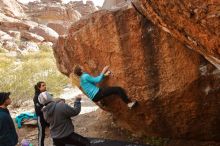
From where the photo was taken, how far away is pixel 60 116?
562cm

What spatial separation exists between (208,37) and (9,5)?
37857 millimetres

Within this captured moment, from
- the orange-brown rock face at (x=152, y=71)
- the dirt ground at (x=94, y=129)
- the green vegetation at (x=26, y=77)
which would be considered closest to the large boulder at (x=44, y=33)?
the green vegetation at (x=26, y=77)

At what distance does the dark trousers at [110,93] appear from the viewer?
22.7 ft

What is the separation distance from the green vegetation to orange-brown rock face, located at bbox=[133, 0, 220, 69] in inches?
434

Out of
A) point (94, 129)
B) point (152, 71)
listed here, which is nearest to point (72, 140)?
point (152, 71)

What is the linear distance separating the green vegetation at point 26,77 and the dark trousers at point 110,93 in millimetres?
8357

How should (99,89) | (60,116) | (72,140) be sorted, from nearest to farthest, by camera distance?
(60,116) < (72,140) < (99,89)

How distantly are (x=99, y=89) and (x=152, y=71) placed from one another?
124 cm

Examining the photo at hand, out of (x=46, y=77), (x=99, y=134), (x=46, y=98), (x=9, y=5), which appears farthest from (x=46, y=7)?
(x=46, y=98)

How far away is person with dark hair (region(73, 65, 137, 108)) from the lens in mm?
6895

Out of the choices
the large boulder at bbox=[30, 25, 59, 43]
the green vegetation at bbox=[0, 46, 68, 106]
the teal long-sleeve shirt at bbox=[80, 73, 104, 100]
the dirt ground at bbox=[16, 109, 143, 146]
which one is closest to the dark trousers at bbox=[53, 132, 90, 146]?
the teal long-sleeve shirt at bbox=[80, 73, 104, 100]

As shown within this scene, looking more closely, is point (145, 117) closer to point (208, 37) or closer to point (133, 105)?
point (133, 105)

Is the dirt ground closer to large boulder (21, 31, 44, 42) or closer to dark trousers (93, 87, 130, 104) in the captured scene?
dark trousers (93, 87, 130, 104)

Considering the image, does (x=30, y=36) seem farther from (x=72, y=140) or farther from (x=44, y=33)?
(x=72, y=140)
